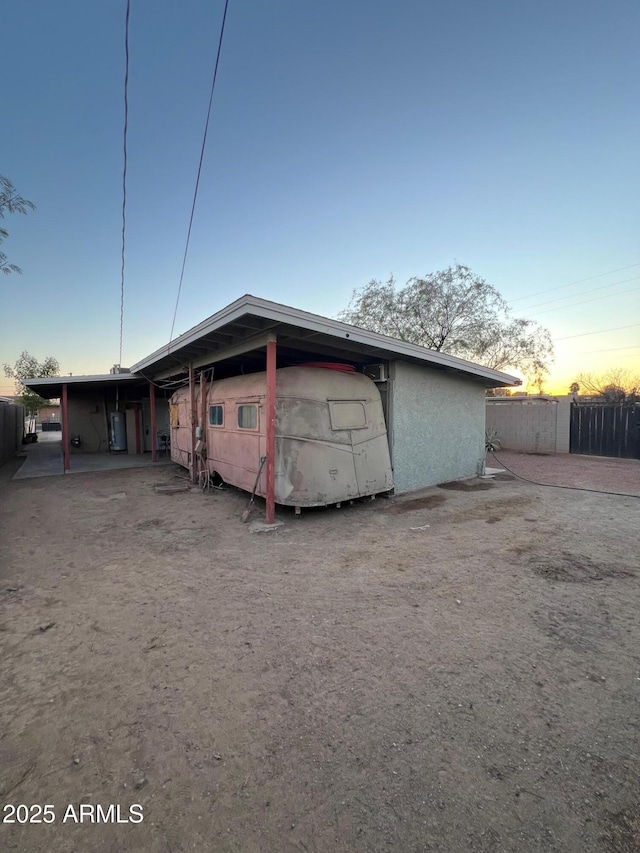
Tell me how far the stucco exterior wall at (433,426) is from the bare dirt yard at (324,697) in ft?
10.1

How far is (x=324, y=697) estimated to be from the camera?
7.04 ft

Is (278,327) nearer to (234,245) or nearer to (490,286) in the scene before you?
(234,245)

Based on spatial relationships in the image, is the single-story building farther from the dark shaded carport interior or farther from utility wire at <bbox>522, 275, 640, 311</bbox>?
utility wire at <bbox>522, 275, 640, 311</bbox>

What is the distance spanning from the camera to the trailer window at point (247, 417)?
6441mm

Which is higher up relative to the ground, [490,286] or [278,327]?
[490,286]

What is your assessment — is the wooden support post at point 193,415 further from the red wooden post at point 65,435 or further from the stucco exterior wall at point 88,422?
the stucco exterior wall at point 88,422

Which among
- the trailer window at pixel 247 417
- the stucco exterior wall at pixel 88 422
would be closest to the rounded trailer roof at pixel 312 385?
the trailer window at pixel 247 417

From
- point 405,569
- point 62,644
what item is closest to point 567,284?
point 405,569

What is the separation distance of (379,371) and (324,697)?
6029 mm

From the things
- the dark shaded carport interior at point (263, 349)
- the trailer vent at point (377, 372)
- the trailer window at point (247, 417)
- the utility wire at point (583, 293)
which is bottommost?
the trailer window at point (247, 417)

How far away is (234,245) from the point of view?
10.2 metres

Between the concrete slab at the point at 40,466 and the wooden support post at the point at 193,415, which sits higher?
the wooden support post at the point at 193,415

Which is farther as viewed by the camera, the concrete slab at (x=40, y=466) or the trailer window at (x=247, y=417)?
the concrete slab at (x=40, y=466)

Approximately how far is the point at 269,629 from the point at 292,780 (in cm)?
128
